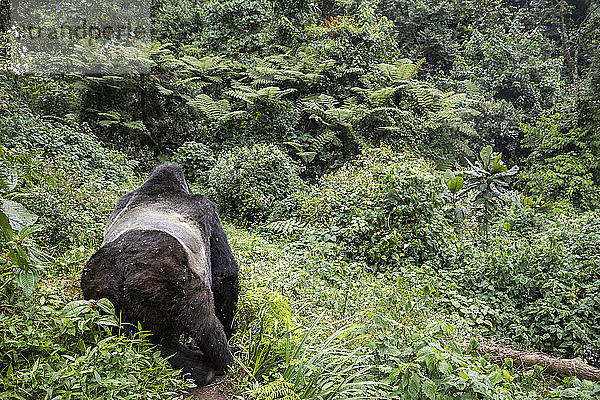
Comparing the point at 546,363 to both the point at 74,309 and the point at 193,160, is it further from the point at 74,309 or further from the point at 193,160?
the point at 193,160

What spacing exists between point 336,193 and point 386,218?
1.11 metres

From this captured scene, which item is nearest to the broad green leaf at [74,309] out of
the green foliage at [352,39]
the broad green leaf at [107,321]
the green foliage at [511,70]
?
the broad green leaf at [107,321]

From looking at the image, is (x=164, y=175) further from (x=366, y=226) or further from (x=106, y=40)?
(x=106, y=40)

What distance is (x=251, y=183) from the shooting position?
334 inches

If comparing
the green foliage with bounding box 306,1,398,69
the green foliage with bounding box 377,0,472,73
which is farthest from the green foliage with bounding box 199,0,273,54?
the green foliage with bounding box 377,0,472,73

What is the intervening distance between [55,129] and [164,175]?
5.59 m

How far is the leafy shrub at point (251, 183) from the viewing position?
832 centimetres

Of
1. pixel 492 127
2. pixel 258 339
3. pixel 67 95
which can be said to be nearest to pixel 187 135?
pixel 67 95

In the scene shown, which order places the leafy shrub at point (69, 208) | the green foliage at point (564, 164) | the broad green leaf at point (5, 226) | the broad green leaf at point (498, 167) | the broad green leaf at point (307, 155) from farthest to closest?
the green foliage at point (564, 164)
the broad green leaf at point (307, 155)
the broad green leaf at point (498, 167)
the leafy shrub at point (69, 208)
the broad green leaf at point (5, 226)

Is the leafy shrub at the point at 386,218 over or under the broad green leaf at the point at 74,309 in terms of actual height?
under

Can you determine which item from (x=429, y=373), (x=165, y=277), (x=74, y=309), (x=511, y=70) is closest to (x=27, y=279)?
Answer: (x=74, y=309)

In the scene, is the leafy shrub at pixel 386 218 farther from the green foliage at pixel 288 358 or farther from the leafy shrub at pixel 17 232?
the leafy shrub at pixel 17 232

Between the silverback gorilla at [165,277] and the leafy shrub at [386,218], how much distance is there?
3717 mm

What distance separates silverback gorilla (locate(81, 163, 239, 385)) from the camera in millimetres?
2480
